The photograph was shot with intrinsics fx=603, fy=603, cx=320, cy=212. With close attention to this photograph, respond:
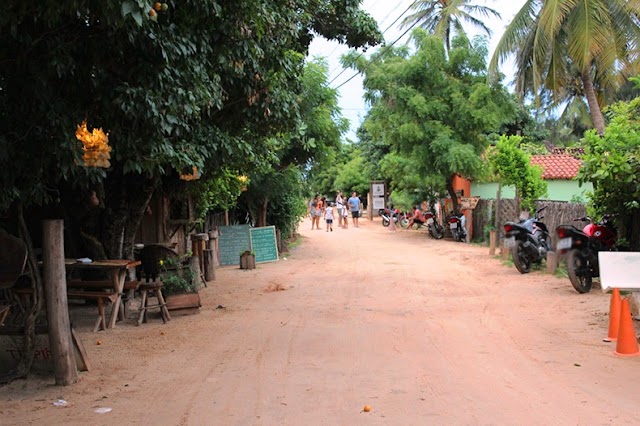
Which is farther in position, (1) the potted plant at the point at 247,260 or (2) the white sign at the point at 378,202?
(2) the white sign at the point at 378,202

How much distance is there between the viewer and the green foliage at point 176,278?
917cm

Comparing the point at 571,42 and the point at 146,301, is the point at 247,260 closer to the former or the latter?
the point at 146,301

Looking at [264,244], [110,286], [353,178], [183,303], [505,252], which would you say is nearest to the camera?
[110,286]

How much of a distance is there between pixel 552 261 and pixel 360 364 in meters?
7.85

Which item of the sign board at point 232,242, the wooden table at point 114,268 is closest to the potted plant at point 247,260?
the sign board at point 232,242

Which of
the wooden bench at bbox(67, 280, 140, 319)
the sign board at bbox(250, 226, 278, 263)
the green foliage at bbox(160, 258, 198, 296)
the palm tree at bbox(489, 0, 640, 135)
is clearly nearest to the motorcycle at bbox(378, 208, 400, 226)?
the palm tree at bbox(489, 0, 640, 135)

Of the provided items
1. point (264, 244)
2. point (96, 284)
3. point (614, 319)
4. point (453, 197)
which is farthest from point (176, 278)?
point (453, 197)

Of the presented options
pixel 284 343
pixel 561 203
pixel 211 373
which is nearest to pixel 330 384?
pixel 211 373

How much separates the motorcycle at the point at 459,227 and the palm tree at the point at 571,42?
4.97m

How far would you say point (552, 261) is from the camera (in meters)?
12.6

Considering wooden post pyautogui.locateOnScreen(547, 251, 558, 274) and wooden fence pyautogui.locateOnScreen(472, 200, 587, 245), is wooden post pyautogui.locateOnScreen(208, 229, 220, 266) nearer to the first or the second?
wooden post pyautogui.locateOnScreen(547, 251, 558, 274)

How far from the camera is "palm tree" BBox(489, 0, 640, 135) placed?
16828mm

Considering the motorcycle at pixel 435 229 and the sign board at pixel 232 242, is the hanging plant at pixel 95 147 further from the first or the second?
the motorcycle at pixel 435 229

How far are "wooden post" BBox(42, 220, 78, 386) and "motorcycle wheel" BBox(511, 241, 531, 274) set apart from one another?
32.1 ft
